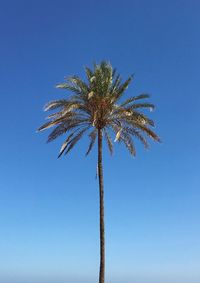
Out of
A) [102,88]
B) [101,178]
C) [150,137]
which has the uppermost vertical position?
[102,88]

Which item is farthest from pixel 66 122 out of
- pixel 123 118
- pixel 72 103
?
pixel 123 118

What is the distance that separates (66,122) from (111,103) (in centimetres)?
340

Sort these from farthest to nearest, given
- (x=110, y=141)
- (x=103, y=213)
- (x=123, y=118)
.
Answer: (x=110, y=141) < (x=123, y=118) < (x=103, y=213)

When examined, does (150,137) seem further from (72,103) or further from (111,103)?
(72,103)

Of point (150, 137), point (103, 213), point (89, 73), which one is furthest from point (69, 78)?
point (103, 213)

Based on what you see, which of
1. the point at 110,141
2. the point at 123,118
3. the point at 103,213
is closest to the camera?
the point at 103,213

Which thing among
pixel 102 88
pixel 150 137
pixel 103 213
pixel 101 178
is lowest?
pixel 103 213

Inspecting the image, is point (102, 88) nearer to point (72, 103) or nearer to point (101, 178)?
point (72, 103)

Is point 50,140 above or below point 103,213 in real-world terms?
above

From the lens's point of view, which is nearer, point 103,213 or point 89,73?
point 103,213

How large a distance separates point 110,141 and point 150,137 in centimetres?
377

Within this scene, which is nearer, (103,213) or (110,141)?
(103,213)

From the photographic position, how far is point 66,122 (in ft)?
116

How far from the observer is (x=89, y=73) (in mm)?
35406
